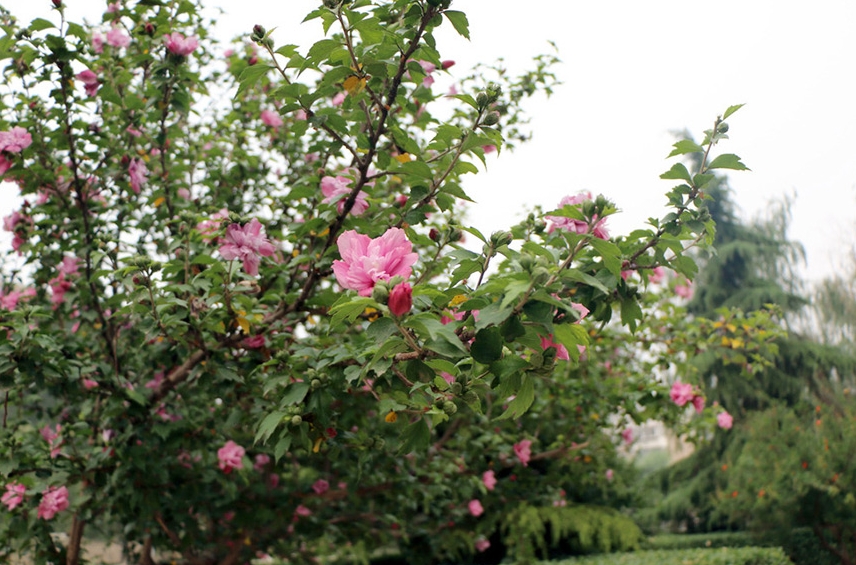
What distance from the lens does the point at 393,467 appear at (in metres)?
3.84

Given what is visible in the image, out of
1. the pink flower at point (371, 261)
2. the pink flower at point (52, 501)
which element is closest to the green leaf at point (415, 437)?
the pink flower at point (371, 261)

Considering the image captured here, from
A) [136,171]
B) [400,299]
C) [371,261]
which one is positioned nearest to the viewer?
[400,299]

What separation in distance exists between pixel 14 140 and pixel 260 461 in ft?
7.12

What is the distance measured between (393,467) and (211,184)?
72.5 inches

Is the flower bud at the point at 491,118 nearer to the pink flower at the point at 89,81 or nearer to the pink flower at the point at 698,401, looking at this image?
the pink flower at the point at 89,81

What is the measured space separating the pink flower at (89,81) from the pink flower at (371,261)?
1.90m

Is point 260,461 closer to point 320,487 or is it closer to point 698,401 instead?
point 320,487

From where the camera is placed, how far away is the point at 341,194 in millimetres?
1953

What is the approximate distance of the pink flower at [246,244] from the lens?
6.42 ft

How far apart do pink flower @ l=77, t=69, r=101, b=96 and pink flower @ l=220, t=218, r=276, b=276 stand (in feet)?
3.78

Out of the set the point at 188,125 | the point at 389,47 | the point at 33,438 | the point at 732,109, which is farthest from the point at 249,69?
the point at 188,125

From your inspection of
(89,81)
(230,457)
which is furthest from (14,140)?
(230,457)

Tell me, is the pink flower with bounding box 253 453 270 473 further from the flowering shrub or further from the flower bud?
the flower bud

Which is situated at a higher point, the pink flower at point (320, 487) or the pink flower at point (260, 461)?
the pink flower at point (260, 461)
